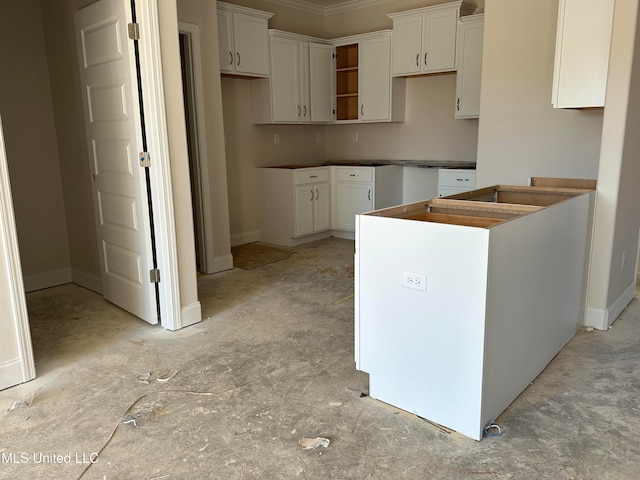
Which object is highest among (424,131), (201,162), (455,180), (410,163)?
(424,131)

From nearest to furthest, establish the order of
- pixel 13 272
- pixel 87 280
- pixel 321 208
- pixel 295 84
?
pixel 13 272 → pixel 87 280 → pixel 295 84 → pixel 321 208

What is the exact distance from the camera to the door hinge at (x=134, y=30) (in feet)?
9.75

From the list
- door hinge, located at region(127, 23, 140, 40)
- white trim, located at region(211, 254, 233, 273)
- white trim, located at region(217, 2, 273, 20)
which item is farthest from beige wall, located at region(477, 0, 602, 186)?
door hinge, located at region(127, 23, 140, 40)

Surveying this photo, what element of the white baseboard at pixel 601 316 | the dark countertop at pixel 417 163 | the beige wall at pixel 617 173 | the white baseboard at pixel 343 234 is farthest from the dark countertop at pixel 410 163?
the white baseboard at pixel 601 316

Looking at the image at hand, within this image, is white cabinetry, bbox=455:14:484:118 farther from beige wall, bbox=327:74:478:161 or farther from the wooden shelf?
the wooden shelf

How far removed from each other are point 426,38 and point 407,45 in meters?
0.25

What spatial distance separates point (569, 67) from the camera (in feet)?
11.0

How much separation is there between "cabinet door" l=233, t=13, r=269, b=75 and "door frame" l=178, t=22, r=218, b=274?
85 cm

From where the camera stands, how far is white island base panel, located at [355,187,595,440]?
203 cm

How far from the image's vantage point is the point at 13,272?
2576 millimetres

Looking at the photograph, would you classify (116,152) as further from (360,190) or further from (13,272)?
(360,190)

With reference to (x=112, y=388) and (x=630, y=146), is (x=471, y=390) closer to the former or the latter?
(x=112, y=388)

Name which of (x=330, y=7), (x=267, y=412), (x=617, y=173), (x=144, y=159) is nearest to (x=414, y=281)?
(x=267, y=412)

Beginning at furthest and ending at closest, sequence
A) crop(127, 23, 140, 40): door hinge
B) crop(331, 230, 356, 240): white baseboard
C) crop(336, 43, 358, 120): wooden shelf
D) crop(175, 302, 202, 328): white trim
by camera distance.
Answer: crop(336, 43, 358, 120): wooden shelf → crop(331, 230, 356, 240): white baseboard → crop(175, 302, 202, 328): white trim → crop(127, 23, 140, 40): door hinge
